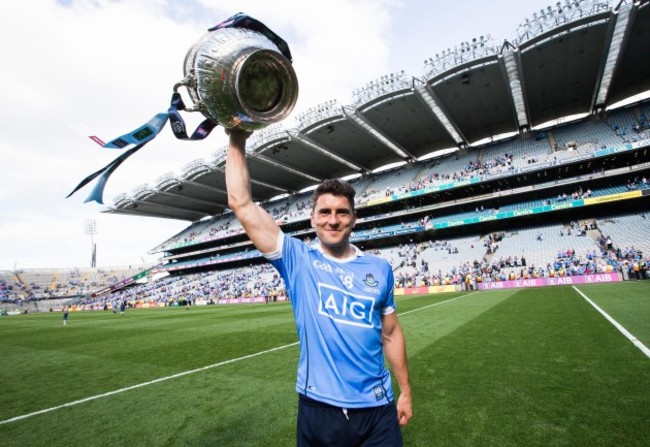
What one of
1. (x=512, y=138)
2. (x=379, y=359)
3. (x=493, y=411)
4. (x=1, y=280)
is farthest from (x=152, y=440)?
(x=1, y=280)

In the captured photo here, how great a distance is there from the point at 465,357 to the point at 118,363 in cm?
779

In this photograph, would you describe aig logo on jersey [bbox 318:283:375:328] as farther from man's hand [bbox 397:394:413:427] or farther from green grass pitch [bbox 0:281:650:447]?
green grass pitch [bbox 0:281:650:447]

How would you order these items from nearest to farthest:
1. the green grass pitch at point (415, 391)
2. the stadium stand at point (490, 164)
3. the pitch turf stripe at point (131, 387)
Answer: the green grass pitch at point (415, 391)
the pitch turf stripe at point (131, 387)
the stadium stand at point (490, 164)

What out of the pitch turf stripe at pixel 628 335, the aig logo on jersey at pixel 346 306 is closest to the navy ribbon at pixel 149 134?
the aig logo on jersey at pixel 346 306

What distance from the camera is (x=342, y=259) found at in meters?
2.15

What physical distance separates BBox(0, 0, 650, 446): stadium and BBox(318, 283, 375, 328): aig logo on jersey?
229cm

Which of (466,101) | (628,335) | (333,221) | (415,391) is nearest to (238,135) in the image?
(333,221)

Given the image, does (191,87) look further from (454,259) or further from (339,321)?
(454,259)

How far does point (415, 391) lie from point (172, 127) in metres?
4.57

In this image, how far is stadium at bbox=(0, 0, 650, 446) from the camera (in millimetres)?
4520

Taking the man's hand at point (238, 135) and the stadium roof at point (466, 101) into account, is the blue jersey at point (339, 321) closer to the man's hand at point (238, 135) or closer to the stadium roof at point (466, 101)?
the man's hand at point (238, 135)

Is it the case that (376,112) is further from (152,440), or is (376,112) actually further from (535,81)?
(152,440)

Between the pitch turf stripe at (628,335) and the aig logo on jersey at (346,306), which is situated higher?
the aig logo on jersey at (346,306)

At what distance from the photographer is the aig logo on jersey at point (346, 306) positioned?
198 cm
